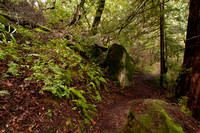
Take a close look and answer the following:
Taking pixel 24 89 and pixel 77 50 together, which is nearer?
pixel 24 89

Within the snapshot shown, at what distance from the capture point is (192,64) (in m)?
4.68

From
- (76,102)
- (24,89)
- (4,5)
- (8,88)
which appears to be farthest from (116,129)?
(4,5)

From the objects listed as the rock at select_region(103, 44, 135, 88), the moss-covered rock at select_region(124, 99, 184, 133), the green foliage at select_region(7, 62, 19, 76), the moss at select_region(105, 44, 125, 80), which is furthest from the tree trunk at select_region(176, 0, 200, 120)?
the green foliage at select_region(7, 62, 19, 76)

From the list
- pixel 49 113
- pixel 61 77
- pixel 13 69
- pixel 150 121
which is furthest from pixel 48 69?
pixel 150 121

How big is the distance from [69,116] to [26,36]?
416cm

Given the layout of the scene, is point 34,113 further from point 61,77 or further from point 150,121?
point 150,121

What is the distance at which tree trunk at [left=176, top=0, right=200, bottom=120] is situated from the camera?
136 inches

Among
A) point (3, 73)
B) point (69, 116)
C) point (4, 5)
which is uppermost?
point (4, 5)

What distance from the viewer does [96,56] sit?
802 cm

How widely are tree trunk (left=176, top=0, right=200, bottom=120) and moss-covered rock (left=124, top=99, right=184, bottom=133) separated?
1898 mm

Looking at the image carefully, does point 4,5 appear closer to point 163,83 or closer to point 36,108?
point 36,108

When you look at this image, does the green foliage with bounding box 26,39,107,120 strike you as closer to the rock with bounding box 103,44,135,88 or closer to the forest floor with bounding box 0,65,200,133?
the forest floor with bounding box 0,65,200,133

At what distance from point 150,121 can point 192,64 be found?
4.20 m

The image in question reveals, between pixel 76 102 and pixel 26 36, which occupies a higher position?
pixel 26 36
